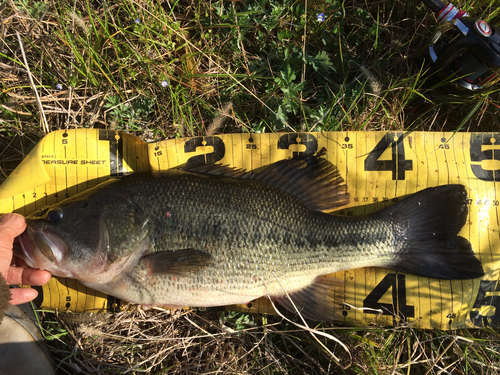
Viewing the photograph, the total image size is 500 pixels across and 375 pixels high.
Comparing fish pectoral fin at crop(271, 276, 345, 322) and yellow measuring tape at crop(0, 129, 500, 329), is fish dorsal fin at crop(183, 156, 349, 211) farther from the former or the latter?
fish pectoral fin at crop(271, 276, 345, 322)

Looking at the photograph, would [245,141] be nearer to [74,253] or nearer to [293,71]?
[293,71]

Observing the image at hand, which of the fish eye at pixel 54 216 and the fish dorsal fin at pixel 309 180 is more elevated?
the fish dorsal fin at pixel 309 180

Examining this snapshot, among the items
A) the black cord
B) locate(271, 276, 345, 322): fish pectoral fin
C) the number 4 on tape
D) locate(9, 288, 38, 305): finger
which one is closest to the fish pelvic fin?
locate(271, 276, 345, 322): fish pectoral fin

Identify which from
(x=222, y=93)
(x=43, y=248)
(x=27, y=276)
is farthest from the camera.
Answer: (x=222, y=93)

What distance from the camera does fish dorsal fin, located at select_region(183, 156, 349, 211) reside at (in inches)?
106

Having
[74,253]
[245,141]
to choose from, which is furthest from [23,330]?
[245,141]

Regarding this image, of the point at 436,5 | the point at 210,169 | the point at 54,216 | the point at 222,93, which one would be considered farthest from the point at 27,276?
the point at 436,5

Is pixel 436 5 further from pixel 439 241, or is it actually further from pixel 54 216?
pixel 54 216

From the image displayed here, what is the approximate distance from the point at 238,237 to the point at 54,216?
4.53 ft

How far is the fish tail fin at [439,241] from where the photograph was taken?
8.49ft

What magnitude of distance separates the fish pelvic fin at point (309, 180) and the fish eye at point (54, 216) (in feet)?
4.28

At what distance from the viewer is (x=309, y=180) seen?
2.71 m

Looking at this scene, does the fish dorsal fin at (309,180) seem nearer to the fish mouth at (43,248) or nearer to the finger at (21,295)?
the fish mouth at (43,248)

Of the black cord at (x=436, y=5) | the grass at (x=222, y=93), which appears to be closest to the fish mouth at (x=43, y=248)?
the grass at (x=222, y=93)
